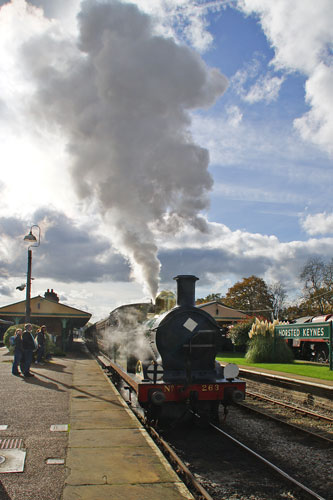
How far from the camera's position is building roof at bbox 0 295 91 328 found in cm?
2639

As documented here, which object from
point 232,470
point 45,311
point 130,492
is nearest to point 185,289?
point 232,470

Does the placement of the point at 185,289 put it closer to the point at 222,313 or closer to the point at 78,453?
the point at 78,453

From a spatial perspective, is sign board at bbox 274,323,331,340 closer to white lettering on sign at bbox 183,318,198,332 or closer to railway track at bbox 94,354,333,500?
railway track at bbox 94,354,333,500

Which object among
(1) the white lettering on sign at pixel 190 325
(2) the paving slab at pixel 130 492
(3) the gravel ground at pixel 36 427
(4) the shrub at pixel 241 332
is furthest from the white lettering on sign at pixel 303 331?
(2) the paving slab at pixel 130 492

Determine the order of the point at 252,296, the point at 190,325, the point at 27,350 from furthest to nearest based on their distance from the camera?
the point at 252,296
the point at 27,350
the point at 190,325

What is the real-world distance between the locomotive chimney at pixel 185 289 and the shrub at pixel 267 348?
880 cm

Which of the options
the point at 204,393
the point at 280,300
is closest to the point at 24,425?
the point at 204,393

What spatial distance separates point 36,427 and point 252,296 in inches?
1793

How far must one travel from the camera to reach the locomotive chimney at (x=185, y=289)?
746cm

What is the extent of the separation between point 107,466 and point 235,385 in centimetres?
298

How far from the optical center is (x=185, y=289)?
749 cm

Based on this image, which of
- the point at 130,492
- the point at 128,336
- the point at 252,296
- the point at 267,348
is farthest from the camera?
Result: the point at 252,296

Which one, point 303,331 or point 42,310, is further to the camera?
point 42,310

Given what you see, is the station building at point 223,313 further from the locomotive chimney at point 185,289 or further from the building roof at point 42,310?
the locomotive chimney at point 185,289
